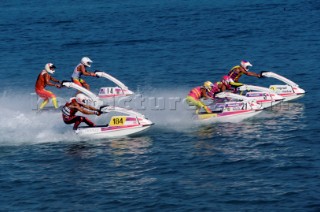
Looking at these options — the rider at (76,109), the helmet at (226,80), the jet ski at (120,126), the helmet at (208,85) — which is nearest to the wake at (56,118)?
the jet ski at (120,126)

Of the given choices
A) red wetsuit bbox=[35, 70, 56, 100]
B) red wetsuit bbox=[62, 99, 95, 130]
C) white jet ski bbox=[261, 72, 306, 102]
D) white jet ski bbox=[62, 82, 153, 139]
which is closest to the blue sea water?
white jet ski bbox=[62, 82, 153, 139]

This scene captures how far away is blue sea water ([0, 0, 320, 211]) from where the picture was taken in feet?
96.1

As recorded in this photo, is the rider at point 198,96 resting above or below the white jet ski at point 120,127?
above

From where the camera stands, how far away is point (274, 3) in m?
104

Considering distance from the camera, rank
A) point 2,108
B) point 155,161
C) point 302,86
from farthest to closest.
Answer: point 302,86, point 2,108, point 155,161

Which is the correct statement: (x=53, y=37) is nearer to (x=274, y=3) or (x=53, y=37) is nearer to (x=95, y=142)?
(x=274, y=3)

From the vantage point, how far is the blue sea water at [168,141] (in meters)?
29.3

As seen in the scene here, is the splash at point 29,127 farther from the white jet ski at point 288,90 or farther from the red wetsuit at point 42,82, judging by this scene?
the white jet ski at point 288,90

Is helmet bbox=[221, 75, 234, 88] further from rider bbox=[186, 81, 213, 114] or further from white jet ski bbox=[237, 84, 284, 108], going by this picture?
rider bbox=[186, 81, 213, 114]

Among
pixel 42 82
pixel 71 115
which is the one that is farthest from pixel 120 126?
pixel 42 82

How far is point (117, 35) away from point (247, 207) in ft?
183

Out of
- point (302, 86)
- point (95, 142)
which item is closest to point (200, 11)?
point (302, 86)

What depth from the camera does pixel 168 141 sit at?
37594 millimetres

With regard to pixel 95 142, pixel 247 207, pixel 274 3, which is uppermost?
pixel 274 3
